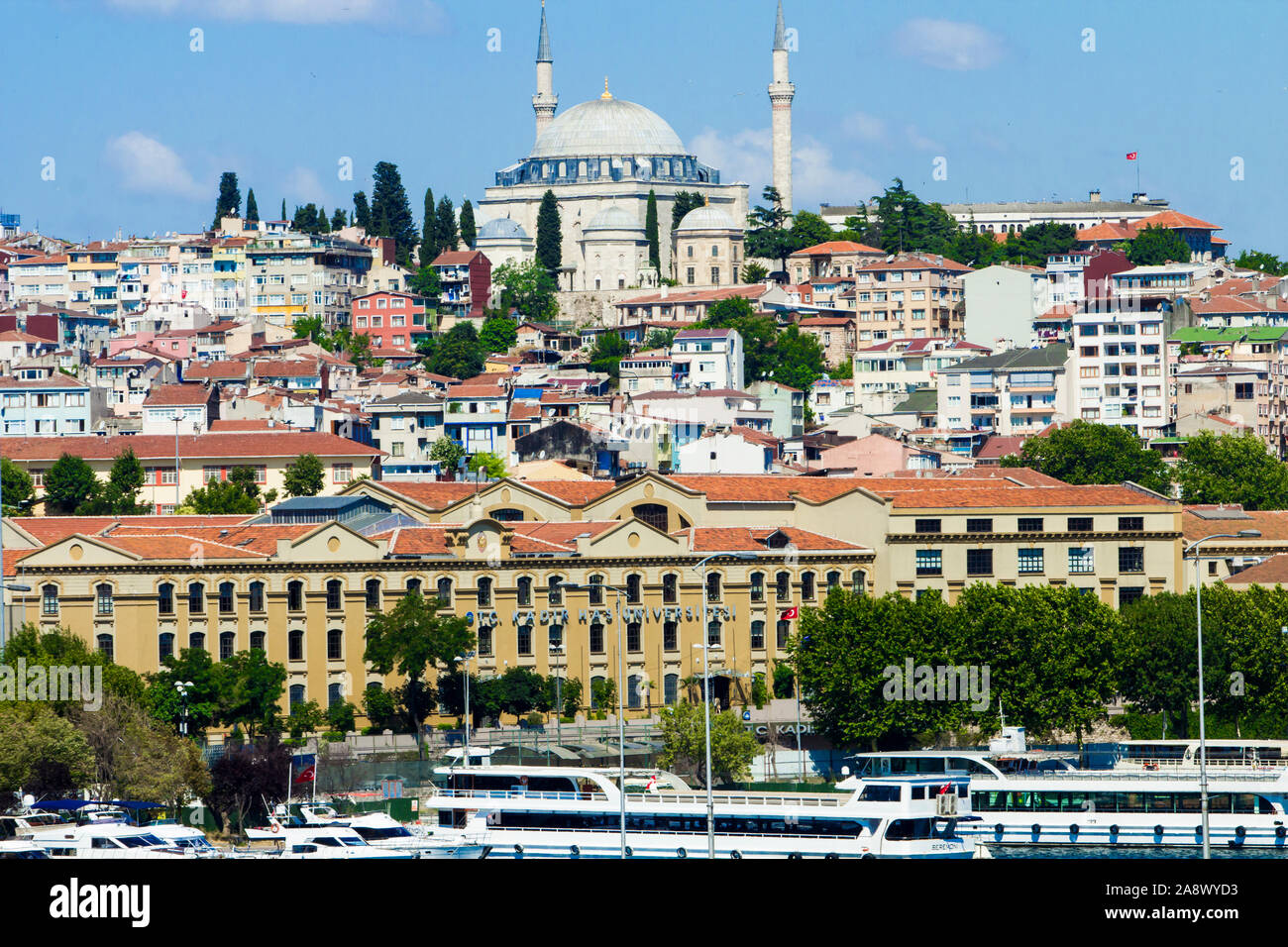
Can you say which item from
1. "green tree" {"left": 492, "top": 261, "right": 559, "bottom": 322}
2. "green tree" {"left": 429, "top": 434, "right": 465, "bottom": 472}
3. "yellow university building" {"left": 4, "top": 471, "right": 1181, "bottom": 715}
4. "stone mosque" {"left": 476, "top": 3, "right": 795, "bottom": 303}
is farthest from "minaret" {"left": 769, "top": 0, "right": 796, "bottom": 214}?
"yellow university building" {"left": 4, "top": 471, "right": 1181, "bottom": 715}

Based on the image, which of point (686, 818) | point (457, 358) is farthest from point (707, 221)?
point (686, 818)

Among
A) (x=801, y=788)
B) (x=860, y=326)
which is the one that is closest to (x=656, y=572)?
(x=801, y=788)

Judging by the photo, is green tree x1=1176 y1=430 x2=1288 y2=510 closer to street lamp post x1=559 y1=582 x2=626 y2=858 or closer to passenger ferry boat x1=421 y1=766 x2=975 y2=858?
street lamp post x1=559 y1=582 x2=626 y2=858

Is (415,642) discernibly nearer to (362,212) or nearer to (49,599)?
(49,599)

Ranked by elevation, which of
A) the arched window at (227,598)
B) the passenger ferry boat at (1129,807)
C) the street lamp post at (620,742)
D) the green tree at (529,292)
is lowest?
the passenger ferry boat at (1129,807)

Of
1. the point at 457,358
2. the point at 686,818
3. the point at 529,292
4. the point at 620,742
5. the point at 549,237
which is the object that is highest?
the point at 549,237

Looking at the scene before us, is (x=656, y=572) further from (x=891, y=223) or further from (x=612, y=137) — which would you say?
(x=612, y=137)

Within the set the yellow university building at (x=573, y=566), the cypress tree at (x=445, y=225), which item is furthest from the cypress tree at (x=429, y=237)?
the yellow university building at (x=573, y=566)

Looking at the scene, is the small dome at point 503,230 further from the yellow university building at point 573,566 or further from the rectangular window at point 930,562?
the rectangular window at point 930,562
